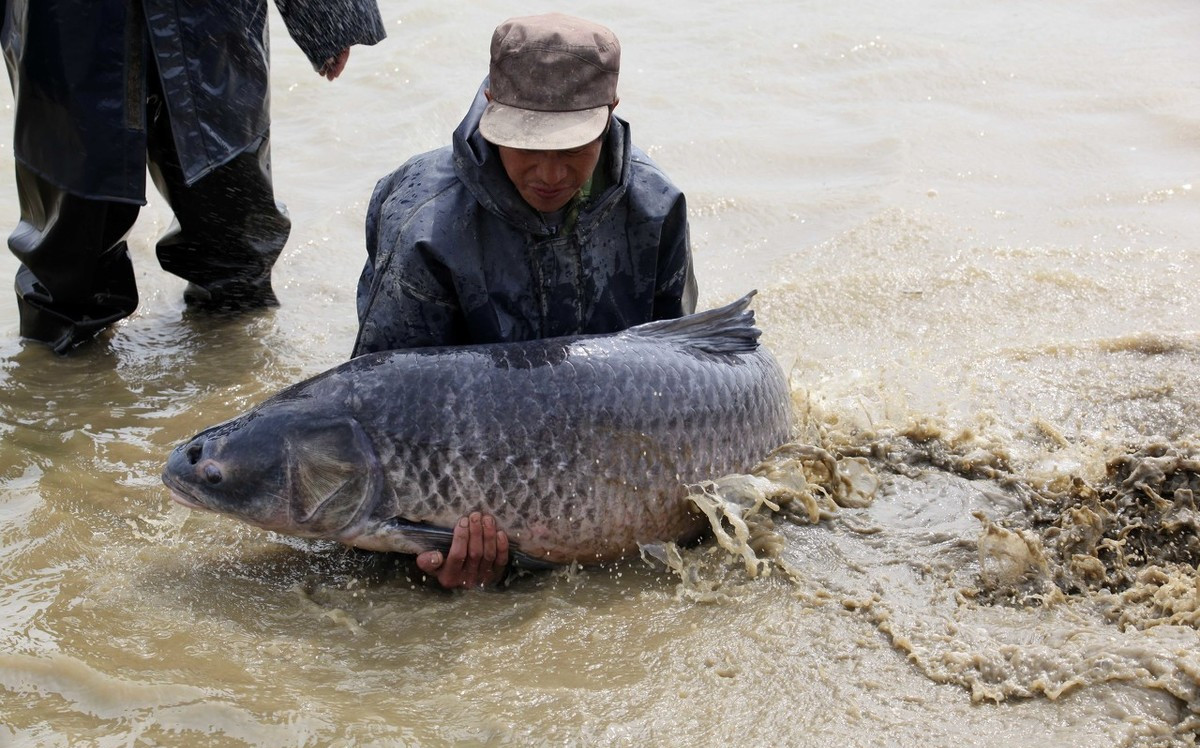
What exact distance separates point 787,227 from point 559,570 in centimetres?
329

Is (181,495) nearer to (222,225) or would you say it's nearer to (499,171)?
(499,171)

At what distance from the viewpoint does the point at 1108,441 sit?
4.17 metres

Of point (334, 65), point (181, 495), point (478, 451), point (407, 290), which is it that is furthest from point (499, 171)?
point (334, 65)

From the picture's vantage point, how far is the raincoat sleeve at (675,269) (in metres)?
3.98

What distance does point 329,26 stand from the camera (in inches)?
193

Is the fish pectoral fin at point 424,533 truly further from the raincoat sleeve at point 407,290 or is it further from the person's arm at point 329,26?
the person's arm at point 329,26

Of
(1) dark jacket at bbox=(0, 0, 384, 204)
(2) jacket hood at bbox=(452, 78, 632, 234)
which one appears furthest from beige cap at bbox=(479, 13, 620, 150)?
(1) dark jacket at bbox=(0, 0, 384, 204)

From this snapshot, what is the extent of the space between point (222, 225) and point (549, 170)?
228 centimetres

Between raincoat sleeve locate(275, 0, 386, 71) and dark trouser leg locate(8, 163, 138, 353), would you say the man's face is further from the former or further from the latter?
dark trouser leg locate(8, 163, 138, 353)

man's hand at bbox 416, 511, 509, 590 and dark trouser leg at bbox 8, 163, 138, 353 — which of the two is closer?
man's hand at bbox 416, 511, 509, 590

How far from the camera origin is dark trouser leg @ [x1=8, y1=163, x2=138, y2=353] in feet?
15.6

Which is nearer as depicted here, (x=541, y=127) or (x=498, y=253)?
(x=541, y=127)

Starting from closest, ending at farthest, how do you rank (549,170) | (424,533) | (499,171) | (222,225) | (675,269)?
(424,533)
(549,170)
(499,171)
(675,269)
(222,225)

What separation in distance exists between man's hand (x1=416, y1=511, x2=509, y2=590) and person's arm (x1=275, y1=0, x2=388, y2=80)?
7.82ft
